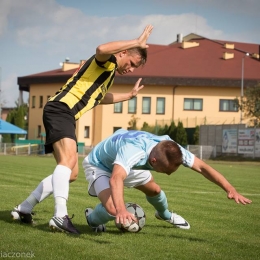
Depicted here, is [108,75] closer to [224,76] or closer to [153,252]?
[153,252]

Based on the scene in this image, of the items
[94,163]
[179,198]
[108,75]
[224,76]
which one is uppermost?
[224,76]

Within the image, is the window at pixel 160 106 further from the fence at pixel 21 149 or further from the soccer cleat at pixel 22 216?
the soccer cleat at pixel 22 216

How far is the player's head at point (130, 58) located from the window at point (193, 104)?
61.0 m

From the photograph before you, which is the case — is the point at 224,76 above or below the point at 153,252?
above

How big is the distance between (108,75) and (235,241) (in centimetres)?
238

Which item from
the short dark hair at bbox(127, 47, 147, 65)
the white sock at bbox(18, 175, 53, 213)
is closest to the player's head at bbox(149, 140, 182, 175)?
the short dark hair at bbox(127, 47, 147, 65)

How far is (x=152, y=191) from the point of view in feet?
25.8

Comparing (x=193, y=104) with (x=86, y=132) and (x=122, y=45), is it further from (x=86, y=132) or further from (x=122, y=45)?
(x=122, y=45)

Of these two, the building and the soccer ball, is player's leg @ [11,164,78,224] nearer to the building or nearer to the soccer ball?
the soccer ball

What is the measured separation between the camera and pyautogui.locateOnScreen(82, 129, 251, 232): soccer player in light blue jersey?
656cm

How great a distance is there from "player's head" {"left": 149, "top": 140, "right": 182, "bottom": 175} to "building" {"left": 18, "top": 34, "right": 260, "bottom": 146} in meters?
59.2

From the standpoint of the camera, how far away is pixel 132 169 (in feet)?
23.7

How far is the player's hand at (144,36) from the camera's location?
23.4 ft

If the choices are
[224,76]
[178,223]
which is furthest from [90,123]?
[178,223]
